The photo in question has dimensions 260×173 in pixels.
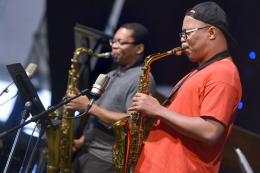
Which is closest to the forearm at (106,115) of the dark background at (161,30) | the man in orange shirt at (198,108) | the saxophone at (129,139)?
the saxophone at (129,139)

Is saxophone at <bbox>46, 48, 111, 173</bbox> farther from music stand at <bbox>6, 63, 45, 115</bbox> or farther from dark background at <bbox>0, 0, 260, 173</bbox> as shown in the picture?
music stand at <bbox>6, 63, 45, 115</bbox>

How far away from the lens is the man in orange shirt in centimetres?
249

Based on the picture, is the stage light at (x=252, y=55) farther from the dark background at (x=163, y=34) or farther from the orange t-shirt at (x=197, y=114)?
the orange t-shirt at (x=197, y=114)

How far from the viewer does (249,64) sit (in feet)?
13.1

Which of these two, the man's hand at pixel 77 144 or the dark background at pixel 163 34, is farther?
the dark background at pixel 163 34

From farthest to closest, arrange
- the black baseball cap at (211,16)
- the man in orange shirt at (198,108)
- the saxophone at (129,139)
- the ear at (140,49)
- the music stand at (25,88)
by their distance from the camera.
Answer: the ear at (140,49) → the saxophone at (129,139) → the music stand at (25,88) → the black baseball cap at (211,16) → the man in orange shirt at (198,108)

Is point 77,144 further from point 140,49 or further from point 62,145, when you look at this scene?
point 140,49

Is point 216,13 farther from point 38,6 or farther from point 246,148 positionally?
point 38,6

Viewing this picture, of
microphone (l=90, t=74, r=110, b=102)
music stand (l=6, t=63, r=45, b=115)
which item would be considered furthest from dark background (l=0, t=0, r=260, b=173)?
music stand (l=6, t=63, r=45, b=115)

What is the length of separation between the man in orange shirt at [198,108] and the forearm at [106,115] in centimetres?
73

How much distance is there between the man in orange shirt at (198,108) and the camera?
249 centimetres

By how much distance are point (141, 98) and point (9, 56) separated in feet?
8.99

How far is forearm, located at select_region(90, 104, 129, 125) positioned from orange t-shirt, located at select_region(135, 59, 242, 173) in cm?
78

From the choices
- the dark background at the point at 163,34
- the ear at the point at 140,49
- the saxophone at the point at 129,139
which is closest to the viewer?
the saxophone at the point at 129,139
